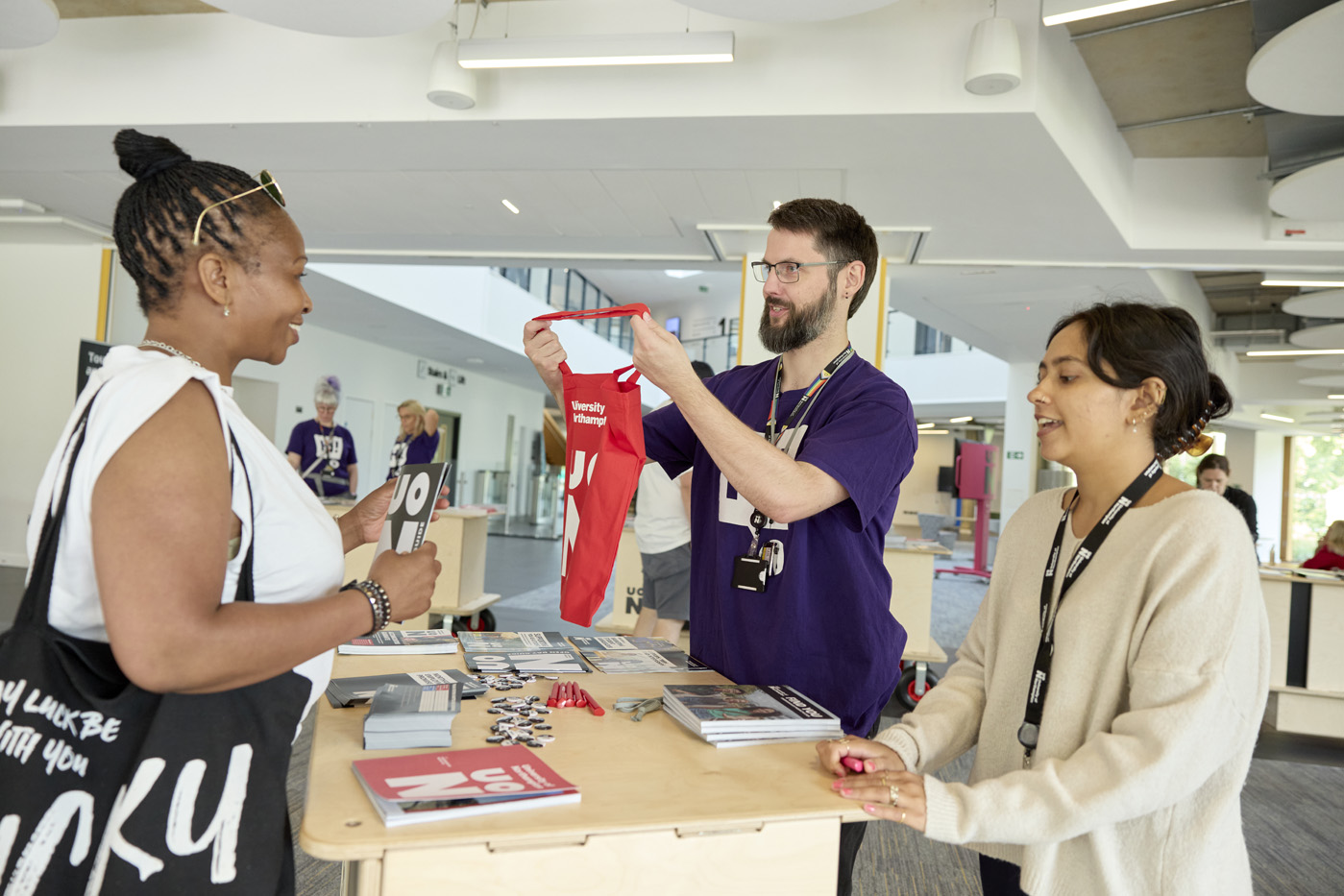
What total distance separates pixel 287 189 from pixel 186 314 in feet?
19.2

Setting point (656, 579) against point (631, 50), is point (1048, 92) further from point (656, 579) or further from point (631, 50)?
point (656, 579)

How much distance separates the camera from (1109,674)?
1216 millimetres

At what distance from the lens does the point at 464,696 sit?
63.0 inches

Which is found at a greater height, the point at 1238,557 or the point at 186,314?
the point at 186,314

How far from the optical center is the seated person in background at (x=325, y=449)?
6.86 m

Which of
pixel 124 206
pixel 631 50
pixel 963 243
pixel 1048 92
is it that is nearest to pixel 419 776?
pixel 124 206

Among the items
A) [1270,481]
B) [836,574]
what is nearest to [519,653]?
[836,574]

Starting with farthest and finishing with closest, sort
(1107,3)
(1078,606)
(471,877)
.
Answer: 1. (1107,3)
2. (1078,606)
3. (471,877)

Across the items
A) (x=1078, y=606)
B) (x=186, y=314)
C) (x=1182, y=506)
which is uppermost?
(x=186, y=314)

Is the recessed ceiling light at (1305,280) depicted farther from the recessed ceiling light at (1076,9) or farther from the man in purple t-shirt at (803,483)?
the man in purple t-shirt at (803,483)

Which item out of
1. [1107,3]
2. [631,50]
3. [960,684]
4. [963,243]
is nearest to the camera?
[960,684]

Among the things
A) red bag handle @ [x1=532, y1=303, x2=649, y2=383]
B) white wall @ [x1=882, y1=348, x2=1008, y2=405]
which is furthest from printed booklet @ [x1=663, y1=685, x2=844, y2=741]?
white wall @ [x1=882, y1=348, x2=1008, y2=405]

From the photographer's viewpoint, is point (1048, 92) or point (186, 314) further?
point (1048, 92)

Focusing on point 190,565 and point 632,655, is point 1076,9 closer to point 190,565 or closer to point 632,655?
point 632,655
